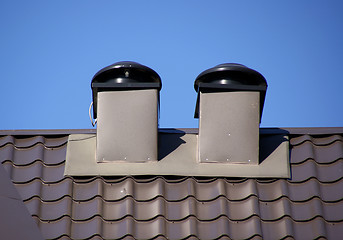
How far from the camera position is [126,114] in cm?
652

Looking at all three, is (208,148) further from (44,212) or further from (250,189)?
(44,212)

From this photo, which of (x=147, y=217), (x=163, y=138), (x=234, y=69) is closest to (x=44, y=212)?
(x=147, y=217)

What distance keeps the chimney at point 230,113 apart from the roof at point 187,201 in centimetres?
31

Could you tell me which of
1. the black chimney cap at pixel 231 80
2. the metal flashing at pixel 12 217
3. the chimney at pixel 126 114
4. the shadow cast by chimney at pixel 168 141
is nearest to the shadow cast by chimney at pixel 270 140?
the black chimney cap at pixel 231 80

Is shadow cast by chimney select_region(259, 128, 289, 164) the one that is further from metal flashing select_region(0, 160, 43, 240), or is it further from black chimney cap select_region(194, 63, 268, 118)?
metal flashing select_region(0, 160, 43, 240)

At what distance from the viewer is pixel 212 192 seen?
6125 mm

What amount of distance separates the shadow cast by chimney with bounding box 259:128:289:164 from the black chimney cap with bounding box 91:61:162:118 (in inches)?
50.4

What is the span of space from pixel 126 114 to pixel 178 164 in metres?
0.77

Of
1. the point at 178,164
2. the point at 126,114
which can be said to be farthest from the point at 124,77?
the point at 178,164

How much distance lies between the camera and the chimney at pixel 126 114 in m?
6.44

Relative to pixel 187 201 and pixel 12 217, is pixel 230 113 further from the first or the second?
pixel 12 217

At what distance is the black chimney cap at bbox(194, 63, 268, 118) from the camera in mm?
6605

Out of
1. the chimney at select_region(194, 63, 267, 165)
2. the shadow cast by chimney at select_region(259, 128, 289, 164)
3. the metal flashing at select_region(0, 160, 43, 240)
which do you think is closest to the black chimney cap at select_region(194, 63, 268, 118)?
the chimney at select_region(194, 63, 267, 165)

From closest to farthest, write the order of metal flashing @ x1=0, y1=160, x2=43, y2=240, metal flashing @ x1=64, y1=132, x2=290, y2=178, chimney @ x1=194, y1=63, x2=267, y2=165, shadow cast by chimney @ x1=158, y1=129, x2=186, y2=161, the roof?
metal flashing @ x1=0, y1=160, x2=43, y2=240, the roof, metal flashing @ x1=64, y1=132, x2=290, y2=178, chimney @ x1=194, y1=63, x2=267, y2=165, shadow cast by chimney @ x1=158, y1=129, x2=186, y2=161
